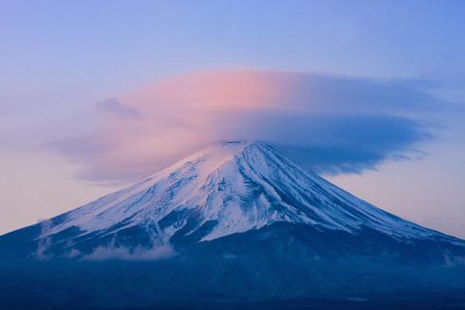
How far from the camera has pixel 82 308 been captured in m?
195

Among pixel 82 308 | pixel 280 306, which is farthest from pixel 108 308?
pixel 280 306

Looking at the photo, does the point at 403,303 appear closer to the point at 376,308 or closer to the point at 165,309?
the point at 376,308

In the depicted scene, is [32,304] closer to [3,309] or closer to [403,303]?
[3,309]

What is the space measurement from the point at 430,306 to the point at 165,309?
48740mm

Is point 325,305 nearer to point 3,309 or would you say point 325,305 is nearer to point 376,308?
point 376,308

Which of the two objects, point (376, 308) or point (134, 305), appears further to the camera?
point (134, 305)

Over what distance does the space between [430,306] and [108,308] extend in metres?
59.5

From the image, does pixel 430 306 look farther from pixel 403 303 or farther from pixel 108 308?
pixel 108 308

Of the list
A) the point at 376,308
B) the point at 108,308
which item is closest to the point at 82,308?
the point at 108,308

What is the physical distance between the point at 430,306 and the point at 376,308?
1227cm

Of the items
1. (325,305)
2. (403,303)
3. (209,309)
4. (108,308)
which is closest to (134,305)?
(108,308)

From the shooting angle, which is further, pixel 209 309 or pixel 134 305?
pixel 134 305

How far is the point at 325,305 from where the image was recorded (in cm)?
19300

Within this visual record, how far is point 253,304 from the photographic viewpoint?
7800 inches
